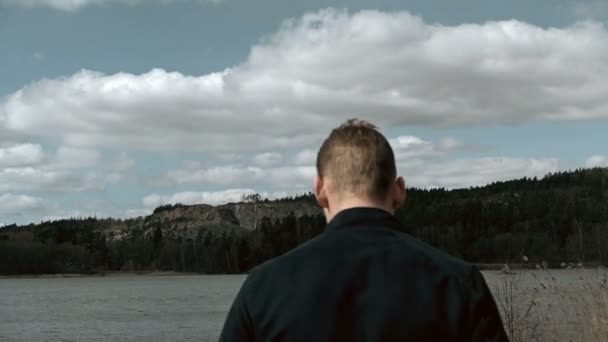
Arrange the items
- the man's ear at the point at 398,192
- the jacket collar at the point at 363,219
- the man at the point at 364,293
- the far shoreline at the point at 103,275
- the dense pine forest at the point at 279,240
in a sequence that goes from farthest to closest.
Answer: the far shoreline at the point at 103,275 < the dense pine forest at the point at 279,240 < the man's ear at the point at 398,192 < the jacket collar at the point at 363,219 < the man at the point at 364,293

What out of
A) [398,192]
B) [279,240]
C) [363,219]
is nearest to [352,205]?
[363,219]

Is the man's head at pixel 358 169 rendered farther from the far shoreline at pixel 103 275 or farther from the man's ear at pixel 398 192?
the far shoreline at pixel 103 275

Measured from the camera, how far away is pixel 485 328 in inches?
96.0

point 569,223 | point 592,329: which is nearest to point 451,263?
point 592,329

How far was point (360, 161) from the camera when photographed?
262cm

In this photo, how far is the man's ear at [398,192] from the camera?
8.97 feet

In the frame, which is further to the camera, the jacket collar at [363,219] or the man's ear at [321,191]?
the man's ear at [321,191]

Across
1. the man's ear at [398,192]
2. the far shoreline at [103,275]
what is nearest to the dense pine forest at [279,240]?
the far shoreline at [103,275]

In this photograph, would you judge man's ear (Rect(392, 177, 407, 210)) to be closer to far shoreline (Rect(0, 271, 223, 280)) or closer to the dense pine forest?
the dense pine forest

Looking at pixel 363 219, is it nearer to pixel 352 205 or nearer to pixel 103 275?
pixel 352 205

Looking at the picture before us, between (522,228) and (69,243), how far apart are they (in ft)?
328

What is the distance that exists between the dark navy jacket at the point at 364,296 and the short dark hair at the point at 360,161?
0.58 feet

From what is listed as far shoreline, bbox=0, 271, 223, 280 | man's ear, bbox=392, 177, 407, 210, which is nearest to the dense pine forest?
far shoreline, bbox=0, 271, 223, 280

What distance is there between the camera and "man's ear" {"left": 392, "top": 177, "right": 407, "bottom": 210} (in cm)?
273
